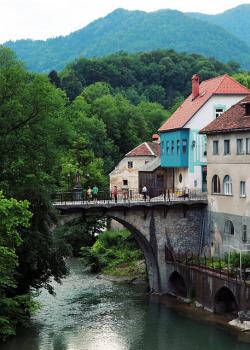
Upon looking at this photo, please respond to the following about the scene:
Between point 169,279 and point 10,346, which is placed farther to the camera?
point 169,279

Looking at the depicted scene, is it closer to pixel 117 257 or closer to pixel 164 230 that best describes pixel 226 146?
pixel 164 230

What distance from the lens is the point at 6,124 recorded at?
132 ft

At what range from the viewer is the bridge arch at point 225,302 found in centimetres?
3975

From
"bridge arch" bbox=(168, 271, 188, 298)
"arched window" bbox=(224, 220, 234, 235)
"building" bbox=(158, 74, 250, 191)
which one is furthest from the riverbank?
"building" bbox=(158, 74, 250, 191)

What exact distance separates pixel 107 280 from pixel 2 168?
17.5 meters

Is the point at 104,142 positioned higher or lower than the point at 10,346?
higher

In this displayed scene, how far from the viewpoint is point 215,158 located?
152 feet

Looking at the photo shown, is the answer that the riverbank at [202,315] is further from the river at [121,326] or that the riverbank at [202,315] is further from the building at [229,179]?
the building at [229,179]

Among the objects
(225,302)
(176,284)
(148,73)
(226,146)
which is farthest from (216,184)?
(148,73)

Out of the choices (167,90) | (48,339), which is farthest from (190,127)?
(167,90)

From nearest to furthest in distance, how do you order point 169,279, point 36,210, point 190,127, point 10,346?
point 10,346, point 36,210, point 169,279, point 190,127

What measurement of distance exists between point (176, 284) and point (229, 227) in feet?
21.9

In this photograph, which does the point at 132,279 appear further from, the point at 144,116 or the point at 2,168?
the point at 144,116

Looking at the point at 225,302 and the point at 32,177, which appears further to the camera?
the point at 32,177
